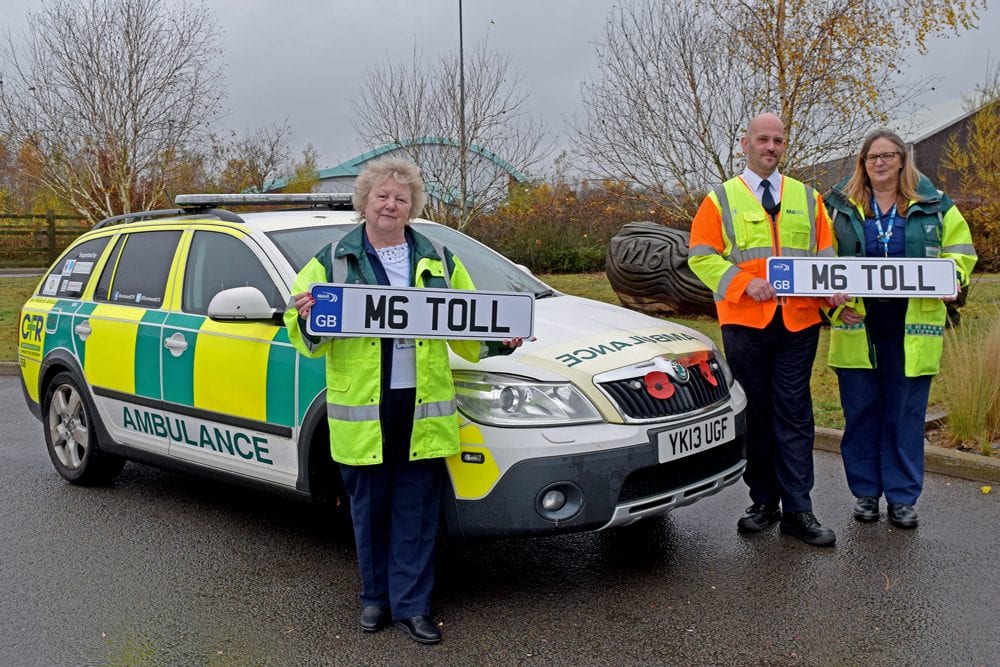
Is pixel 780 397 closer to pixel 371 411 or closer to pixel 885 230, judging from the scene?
pixel 885 230

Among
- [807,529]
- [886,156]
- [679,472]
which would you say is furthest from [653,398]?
[886,156]

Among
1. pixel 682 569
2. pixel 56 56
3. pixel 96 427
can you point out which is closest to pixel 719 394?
pixel 682 569

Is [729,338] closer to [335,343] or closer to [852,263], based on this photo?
[852,263]

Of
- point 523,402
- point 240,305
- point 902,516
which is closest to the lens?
point 523,402

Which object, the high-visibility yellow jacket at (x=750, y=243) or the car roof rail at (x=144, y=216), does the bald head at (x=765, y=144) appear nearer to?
the high-visibility yellow jacket at (x=750, y=243)

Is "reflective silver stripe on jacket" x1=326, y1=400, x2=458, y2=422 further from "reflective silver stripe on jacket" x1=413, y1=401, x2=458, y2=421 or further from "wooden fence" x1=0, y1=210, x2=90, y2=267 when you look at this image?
"wooden fence" x1=0, y1=210, x2=90, y2=267

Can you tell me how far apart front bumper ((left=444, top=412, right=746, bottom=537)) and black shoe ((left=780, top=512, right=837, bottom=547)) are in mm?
1087

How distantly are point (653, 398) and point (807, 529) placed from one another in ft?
4.19

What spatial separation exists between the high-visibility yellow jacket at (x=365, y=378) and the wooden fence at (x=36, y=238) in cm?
2877

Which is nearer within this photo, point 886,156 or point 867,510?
point 886,156

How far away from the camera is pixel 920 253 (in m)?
4.69

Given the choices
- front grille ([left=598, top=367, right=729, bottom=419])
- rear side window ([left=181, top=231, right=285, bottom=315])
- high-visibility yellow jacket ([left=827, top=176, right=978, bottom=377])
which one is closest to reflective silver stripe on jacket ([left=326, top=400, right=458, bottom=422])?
front grille ([left=598, top=367, right=729, bottom=419])

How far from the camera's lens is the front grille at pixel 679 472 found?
3914 mm

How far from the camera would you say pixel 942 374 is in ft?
21.5
